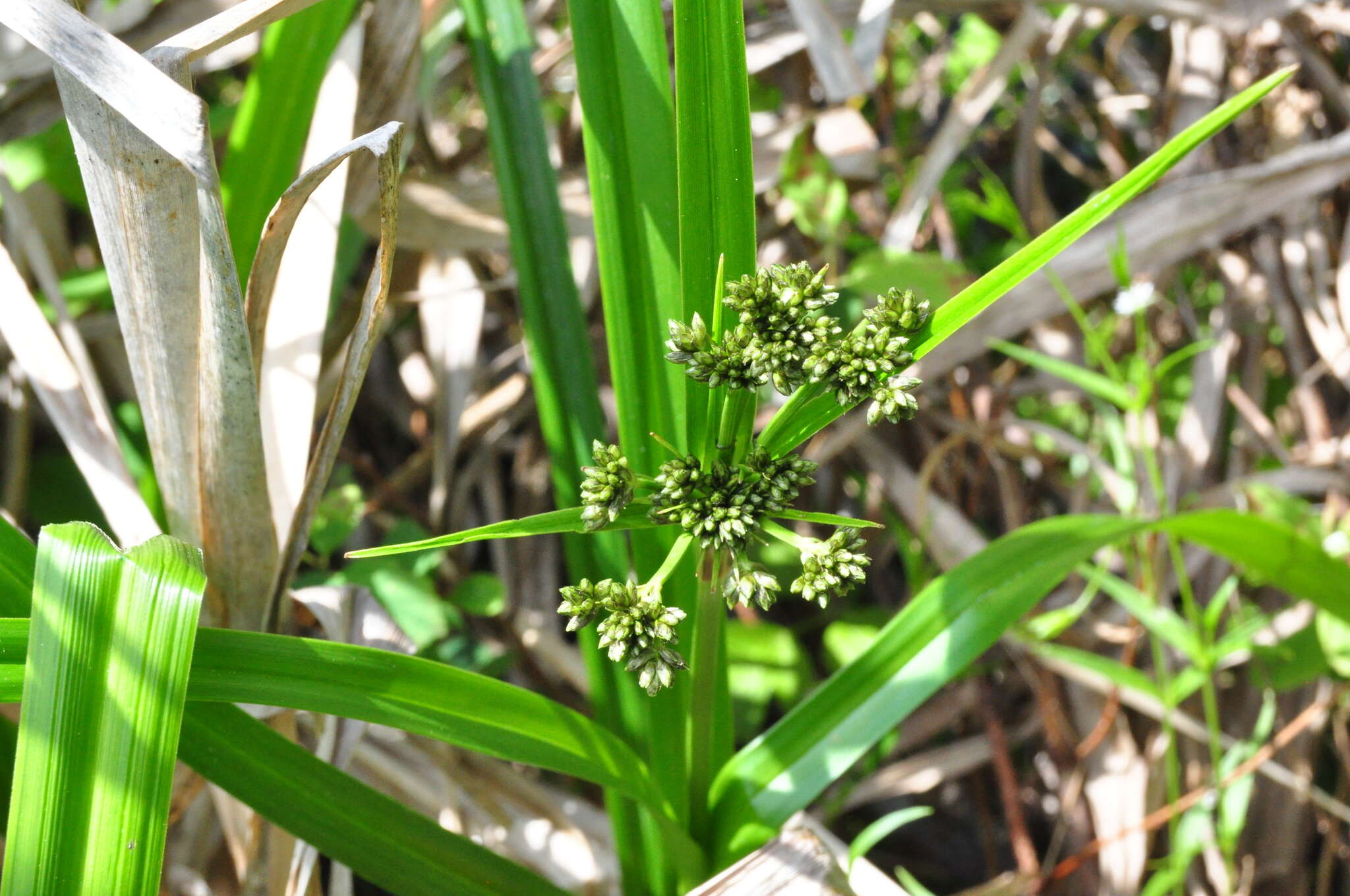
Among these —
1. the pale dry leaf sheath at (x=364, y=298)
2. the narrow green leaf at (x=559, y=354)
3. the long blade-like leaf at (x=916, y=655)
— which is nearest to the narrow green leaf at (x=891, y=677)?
the long blade-like leaf at (x=916, y=655)

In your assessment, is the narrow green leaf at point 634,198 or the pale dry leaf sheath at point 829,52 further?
the pale dry leaf sheath at point 829,52

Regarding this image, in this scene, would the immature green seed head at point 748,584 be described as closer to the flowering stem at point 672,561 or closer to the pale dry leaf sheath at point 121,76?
the flowering stem at point 672,561

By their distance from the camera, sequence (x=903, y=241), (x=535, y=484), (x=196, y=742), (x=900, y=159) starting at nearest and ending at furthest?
(x=196, y=742), (x=903, y=241), (x=535, y=484), (x=900, y=159)

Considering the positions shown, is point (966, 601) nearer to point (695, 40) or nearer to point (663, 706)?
point (663, 706)

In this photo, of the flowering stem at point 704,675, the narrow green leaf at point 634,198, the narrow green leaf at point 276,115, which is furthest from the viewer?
the narrow green leaf at point 276,115

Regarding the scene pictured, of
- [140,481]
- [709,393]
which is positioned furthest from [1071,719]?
[140,481]

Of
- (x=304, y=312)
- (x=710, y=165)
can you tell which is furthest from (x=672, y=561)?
(x=304, y=312)
